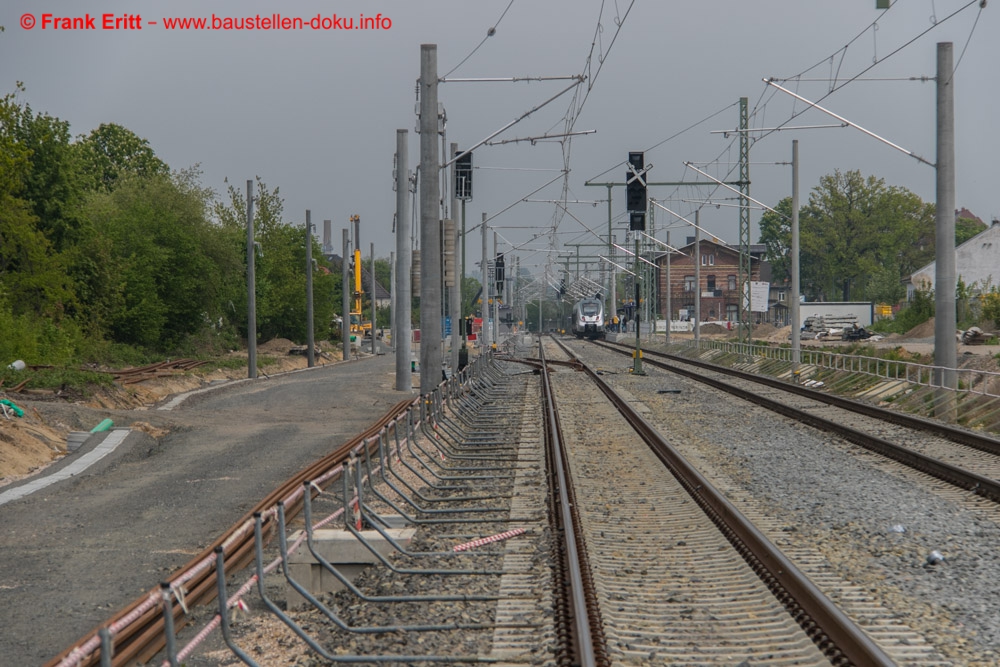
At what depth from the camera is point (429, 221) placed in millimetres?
23219

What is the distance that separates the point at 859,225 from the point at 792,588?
110 m

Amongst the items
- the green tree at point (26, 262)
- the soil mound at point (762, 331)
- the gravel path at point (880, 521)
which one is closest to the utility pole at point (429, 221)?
the gravel path at point (880, 521)

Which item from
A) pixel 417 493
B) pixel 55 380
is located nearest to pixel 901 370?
pixel 417 493

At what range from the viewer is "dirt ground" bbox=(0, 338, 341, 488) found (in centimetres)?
1823

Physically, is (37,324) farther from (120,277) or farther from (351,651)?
(351,651)

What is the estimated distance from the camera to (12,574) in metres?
10.1

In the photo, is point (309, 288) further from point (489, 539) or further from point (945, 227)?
point (489, 539)

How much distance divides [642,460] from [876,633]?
9.45 m

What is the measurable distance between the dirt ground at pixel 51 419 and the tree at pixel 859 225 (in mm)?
87257

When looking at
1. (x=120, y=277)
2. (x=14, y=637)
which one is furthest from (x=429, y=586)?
(x=120, y=277)

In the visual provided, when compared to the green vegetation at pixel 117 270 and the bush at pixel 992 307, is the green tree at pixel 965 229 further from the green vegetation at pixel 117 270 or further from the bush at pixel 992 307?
the green vegetation at pixel 117 270

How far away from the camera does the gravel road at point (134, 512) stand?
887cm

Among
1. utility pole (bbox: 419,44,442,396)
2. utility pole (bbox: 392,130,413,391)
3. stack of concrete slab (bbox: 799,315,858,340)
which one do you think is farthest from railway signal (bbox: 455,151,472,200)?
stack of concrete slab (bbox: 799,315,858,340)

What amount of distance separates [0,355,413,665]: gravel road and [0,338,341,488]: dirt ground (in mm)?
664
